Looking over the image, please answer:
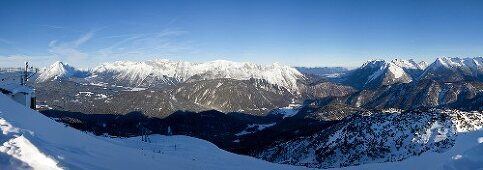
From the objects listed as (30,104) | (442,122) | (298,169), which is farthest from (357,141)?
(30,104)

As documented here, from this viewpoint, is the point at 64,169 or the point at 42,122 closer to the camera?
the point at 64,169

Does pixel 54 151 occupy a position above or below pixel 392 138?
above

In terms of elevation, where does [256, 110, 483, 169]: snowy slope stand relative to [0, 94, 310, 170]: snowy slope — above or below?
below

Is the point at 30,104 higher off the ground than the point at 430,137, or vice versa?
the point at 30,104

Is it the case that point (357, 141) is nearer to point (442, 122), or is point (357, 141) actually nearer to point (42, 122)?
point (442, 122)

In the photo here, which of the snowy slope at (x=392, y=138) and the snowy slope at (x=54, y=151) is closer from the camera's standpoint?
the snowy slope at (x=54, y=151)

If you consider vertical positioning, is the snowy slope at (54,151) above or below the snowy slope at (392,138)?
above

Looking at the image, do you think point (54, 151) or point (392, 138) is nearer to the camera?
point (54, 151)

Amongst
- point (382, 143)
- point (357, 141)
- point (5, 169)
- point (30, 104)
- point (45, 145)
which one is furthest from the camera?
point (357, 141)

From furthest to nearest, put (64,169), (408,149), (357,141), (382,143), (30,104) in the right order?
(357,141)
(382,143)
(408,149)
(30,104)
(64,169)

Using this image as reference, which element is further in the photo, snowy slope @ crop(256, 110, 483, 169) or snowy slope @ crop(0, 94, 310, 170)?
snowy slope @ crop(256, 110, 483, 169)

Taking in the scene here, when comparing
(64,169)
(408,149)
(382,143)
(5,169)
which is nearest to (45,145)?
(64,169)
